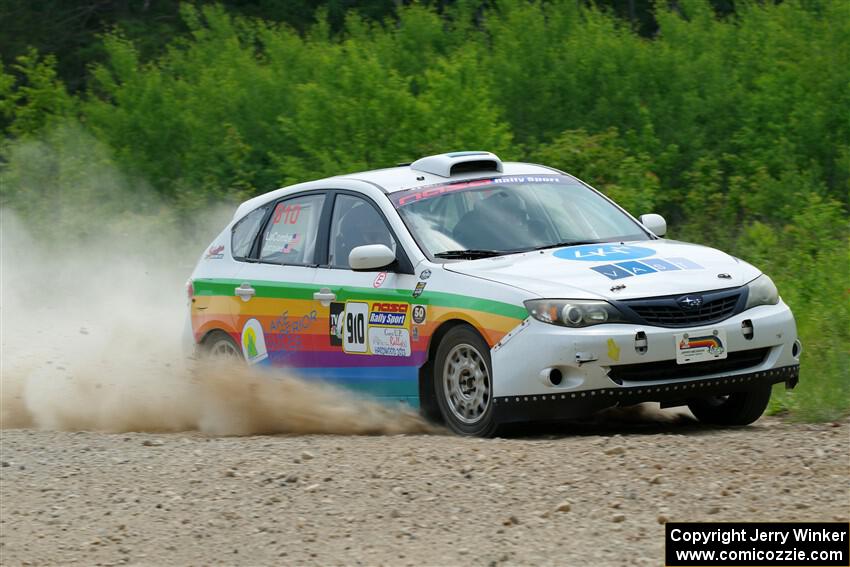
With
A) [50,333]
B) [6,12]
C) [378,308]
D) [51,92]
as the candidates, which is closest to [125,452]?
[378,308]

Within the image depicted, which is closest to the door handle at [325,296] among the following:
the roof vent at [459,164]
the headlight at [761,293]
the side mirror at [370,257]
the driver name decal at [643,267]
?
the side mirror at [370,257]

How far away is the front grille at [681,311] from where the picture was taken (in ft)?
A: 25.7

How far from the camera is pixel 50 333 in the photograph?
15.7 meters

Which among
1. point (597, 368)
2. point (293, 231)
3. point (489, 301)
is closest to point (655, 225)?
point (489, 301)

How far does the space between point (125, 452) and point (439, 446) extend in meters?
2.08

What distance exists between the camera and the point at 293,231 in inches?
389

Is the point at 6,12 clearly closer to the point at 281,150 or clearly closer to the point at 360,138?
the point at 281,150

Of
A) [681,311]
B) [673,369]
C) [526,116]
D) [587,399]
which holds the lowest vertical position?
[587,399]

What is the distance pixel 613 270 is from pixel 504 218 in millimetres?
1141

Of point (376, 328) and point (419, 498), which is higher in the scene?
point (376, 328)

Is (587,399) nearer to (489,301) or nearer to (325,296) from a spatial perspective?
(489,301)

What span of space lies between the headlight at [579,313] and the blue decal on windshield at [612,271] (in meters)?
0.30

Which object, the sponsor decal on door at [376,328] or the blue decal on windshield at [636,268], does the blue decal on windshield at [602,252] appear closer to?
the blue decal on windshield at [636,268]

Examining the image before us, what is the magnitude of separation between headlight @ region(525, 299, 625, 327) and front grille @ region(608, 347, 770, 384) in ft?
0.90
